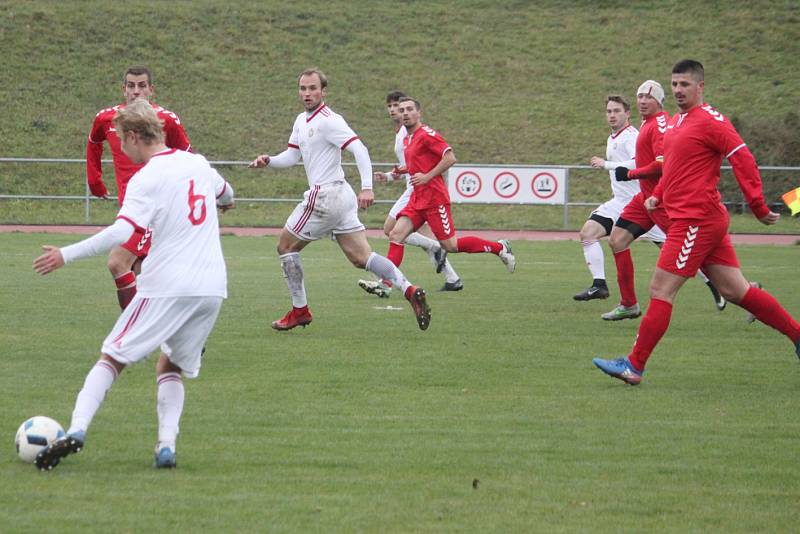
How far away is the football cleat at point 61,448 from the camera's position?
552cm

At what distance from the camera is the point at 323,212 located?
410 inches

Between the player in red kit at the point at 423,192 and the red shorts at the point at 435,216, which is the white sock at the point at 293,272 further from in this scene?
the red shorts at the point at 435,216

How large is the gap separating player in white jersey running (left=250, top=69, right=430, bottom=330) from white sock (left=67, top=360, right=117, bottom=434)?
4.63 m

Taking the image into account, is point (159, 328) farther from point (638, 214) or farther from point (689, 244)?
point (638, 214)

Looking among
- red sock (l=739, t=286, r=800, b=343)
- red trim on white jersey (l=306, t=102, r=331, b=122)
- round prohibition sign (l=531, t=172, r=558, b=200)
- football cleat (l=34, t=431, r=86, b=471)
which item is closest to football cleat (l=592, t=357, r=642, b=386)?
red sock (l=739, t=286, r=800, b=343)

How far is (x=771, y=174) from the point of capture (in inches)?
1069

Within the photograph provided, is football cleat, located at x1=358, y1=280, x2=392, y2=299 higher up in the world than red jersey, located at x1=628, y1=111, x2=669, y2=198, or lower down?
lower down

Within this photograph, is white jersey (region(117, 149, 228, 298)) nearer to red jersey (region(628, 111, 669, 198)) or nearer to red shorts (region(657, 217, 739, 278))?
red shorts (region(657, 217, 739, 278))

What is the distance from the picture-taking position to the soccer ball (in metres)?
5.75

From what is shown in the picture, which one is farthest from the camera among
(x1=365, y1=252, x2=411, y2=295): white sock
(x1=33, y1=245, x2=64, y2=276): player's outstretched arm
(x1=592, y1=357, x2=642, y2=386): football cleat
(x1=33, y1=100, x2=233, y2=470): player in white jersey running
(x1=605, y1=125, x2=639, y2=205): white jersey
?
(x1=605, y1=125, x2=639, y2=205): white jersey

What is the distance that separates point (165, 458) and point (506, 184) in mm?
19942

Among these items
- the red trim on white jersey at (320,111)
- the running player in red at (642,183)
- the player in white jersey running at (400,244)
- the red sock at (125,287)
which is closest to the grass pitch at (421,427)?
the running player in red at (642,183)

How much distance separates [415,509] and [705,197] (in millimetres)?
3693

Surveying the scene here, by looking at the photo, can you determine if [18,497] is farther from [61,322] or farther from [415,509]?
[61,322]
